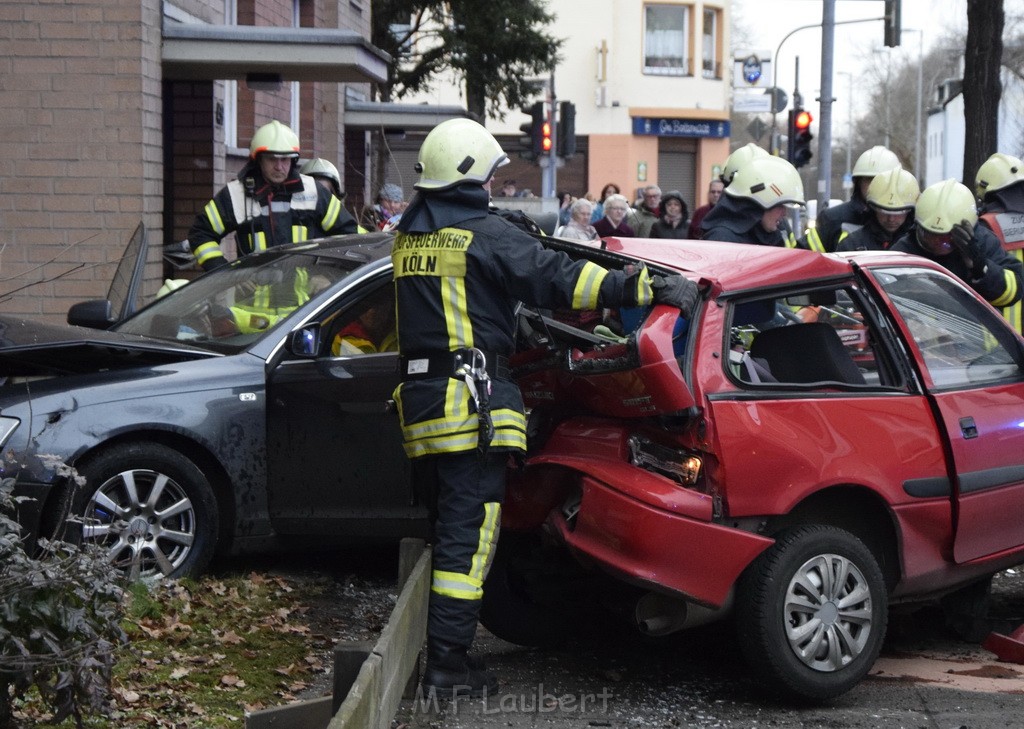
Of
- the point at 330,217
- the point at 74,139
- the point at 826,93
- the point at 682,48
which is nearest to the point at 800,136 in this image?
the point at 826,93

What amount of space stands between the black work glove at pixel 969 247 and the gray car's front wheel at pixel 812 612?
113 inches

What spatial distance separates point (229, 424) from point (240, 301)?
31.8 inches

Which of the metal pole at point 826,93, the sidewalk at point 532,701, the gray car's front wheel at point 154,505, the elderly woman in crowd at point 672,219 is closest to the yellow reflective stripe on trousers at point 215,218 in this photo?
the gray car's front wheel at point 154,505

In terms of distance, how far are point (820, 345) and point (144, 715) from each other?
2.75 m

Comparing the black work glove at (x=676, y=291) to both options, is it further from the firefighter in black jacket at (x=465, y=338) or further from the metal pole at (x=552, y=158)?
the metal pole at (x=552, y=158)

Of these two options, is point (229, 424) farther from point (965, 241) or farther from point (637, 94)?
point (637, 94)

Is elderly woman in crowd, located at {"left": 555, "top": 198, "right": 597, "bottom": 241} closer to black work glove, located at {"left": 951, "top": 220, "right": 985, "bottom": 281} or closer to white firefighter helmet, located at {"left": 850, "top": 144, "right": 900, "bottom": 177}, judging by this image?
white firefighter helmet, located at {"left": 850, "top": 144, "right": 900, "bottom": 177}

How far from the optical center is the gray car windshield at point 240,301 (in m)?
6.77

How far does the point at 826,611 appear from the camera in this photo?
16.6ft

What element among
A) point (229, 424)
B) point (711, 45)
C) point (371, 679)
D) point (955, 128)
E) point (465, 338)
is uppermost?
point (711, 45)

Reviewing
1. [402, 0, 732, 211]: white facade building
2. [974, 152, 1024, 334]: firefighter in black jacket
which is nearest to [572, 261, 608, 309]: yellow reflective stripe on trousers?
[974, 152, 1024, 334]: firefighter in black jacket

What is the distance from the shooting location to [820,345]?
18.4 feet

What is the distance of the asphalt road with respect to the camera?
5.04m

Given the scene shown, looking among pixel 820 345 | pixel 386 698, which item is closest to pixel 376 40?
pixel 820 345
